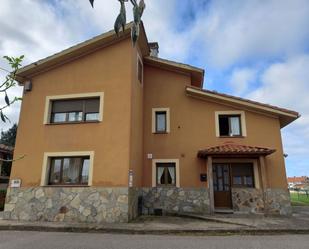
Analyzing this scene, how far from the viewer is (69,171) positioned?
1055 cm

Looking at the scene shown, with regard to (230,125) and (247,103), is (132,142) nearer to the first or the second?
(230,125)

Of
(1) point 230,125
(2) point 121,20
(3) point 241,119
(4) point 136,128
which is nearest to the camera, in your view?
(2) point 121,20

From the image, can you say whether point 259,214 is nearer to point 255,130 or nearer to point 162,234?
point 255,130

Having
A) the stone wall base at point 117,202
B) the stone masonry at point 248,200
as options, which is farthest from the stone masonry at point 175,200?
A: the stone masonry at point 248,200

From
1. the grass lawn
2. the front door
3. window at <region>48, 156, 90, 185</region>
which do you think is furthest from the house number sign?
the grass lawn

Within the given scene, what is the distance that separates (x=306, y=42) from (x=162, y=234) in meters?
9.77

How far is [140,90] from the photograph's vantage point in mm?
12938

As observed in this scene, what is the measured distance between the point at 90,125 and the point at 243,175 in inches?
297

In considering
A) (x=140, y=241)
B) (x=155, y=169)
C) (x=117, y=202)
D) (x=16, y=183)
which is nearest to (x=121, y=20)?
(x=140, y=241)

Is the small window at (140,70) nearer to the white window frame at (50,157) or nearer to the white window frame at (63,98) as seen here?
the white window frame at (63,98)

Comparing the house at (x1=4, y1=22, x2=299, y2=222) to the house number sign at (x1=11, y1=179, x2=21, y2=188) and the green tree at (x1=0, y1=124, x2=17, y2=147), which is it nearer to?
the house number sign at (x1=11, y1=179, x2=21, y2=188)

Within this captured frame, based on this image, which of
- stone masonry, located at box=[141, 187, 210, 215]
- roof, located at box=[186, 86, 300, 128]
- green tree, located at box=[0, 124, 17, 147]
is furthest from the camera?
green tree, located at box=[0, 124, 17, 147]

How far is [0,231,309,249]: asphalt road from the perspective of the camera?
6.40 metres

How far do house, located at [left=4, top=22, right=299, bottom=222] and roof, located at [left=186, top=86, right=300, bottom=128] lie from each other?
0.16ft
